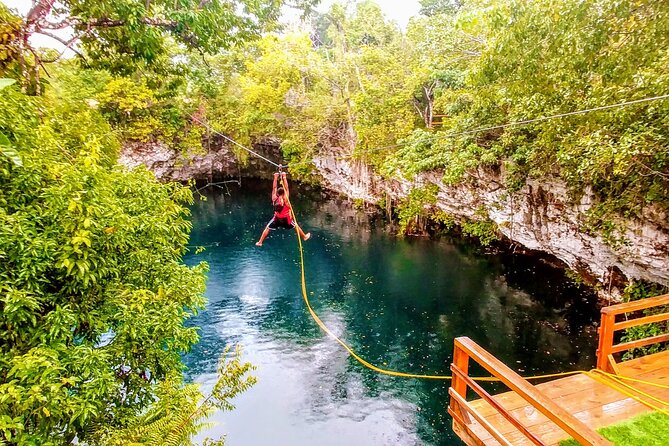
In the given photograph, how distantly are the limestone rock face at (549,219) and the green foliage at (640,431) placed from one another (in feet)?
22.1

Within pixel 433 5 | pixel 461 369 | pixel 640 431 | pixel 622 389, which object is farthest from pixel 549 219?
pixel 433 5

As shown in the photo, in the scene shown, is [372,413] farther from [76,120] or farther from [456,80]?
[456,80]

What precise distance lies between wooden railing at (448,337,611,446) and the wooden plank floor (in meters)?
0.21

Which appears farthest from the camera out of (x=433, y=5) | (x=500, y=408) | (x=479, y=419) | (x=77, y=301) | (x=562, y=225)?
(x=433, y=5)

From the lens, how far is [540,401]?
2846 mm

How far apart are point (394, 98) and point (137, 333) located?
49.6 feet

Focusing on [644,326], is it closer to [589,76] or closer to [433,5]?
[589,76]

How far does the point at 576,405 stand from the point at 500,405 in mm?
1096

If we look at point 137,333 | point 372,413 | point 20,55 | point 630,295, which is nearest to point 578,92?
point 630,295

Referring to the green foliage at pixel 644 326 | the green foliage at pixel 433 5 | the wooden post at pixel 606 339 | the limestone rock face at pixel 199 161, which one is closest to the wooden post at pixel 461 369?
the wooden post at pixel 606 339

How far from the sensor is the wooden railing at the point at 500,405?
2.61 meters

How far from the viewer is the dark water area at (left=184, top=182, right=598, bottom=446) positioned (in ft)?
29.1

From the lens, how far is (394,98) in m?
17.4

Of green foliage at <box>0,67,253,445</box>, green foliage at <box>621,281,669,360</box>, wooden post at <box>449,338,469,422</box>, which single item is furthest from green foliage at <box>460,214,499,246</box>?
green foliage at <box>0,67,253,445</box>
